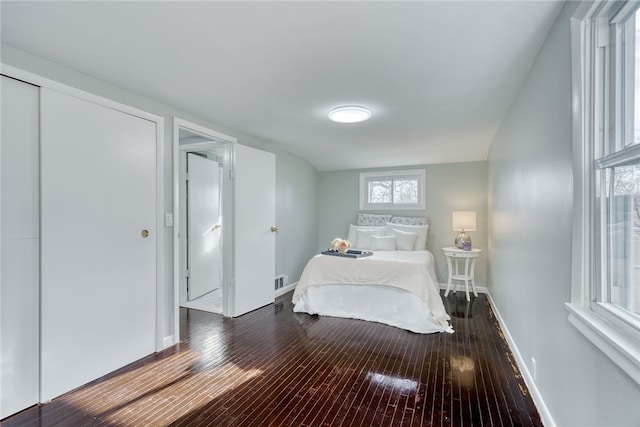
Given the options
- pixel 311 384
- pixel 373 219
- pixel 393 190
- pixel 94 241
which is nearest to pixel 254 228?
pixel 94 241

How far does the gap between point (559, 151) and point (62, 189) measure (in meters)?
2.96

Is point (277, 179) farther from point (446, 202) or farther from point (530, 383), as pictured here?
point (530, 383)

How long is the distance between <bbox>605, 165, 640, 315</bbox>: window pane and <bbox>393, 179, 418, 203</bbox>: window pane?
13.3 feet

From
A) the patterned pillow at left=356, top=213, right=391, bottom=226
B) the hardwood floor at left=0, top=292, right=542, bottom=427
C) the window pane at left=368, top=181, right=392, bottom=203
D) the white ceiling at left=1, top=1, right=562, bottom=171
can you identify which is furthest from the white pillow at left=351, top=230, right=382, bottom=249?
the white ceiling at left=1, top=1, right=562, bottom=171

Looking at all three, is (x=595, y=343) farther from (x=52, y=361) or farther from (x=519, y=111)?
(x=52, y=361)

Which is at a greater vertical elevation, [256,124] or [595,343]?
→ [256,124]

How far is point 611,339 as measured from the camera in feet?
3.23

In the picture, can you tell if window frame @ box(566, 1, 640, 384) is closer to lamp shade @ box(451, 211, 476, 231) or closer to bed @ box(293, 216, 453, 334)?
bed @ box(293, 216, 453, 334)

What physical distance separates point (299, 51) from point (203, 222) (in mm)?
3125

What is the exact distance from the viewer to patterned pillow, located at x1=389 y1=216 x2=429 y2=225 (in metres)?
4.93

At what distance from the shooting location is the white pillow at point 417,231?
15.4 ft

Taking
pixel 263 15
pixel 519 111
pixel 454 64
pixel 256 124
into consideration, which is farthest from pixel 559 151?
pixel 256 124

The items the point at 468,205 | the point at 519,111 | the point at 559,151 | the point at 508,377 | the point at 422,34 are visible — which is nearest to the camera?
the point at 559,151

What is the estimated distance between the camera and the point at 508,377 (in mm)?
2152
